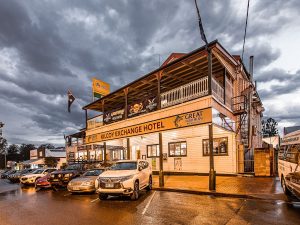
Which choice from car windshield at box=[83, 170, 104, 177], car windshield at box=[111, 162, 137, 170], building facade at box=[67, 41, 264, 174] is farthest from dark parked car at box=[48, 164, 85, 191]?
car windshield at box=[111, 162, 137, 170]

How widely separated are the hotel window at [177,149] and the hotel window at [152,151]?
5.69 feet

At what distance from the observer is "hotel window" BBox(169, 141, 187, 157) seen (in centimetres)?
2039

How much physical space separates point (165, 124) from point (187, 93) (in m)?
2.32

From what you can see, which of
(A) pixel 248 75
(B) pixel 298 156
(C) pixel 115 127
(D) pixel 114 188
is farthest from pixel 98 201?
(A) pixel 248 75

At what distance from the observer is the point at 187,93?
1547 cm

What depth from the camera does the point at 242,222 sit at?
6.98m

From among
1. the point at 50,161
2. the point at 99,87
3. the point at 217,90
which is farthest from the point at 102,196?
the point at 50,161

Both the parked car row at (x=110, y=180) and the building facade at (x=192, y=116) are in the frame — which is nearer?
the parked car row at (x=110, y=180)

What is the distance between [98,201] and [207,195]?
192 inches

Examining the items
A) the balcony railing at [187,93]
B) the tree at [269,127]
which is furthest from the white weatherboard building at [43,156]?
the tree at [269,127]

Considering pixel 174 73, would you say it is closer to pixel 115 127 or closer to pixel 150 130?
pixel 150 130

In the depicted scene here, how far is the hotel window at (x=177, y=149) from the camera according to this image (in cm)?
2039

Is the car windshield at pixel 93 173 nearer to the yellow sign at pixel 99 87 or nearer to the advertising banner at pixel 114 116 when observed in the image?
the advertising banner at pixel 114 116

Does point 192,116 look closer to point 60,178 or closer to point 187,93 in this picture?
point 187,93
